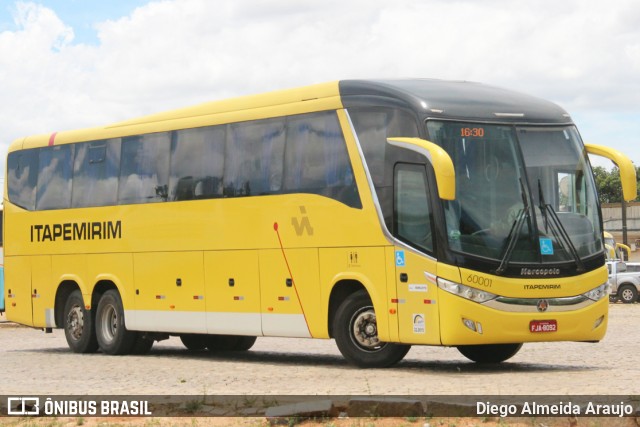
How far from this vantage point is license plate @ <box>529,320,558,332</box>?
16922 millimetres

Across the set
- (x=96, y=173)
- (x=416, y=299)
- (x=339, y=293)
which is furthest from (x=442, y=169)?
(x=96, y=173)

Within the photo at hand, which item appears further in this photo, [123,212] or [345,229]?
[123,212]

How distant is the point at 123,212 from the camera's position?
75.5ft

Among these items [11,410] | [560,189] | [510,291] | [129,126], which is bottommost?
[11,410]

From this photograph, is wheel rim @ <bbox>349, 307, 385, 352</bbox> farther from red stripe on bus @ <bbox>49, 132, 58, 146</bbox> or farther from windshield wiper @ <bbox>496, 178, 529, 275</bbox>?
red stripe on bus @ <bbox>49, 132, 58, 146</bbox>

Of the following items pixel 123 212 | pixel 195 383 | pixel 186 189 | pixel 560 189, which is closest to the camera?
pixel 195 383

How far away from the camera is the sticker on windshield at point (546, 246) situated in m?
17.2

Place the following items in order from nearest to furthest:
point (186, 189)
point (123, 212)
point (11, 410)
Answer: point (11, 410)
point (186, 189)
point (123, 212)

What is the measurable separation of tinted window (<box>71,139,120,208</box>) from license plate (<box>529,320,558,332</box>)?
9.07m

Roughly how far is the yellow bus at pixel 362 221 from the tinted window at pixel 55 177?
4.51 ft

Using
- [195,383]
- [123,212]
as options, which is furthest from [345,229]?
[123,212]

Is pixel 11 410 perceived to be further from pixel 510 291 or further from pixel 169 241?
pixel 169 241

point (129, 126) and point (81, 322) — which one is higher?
point (129, 126)

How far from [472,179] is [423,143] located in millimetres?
858
